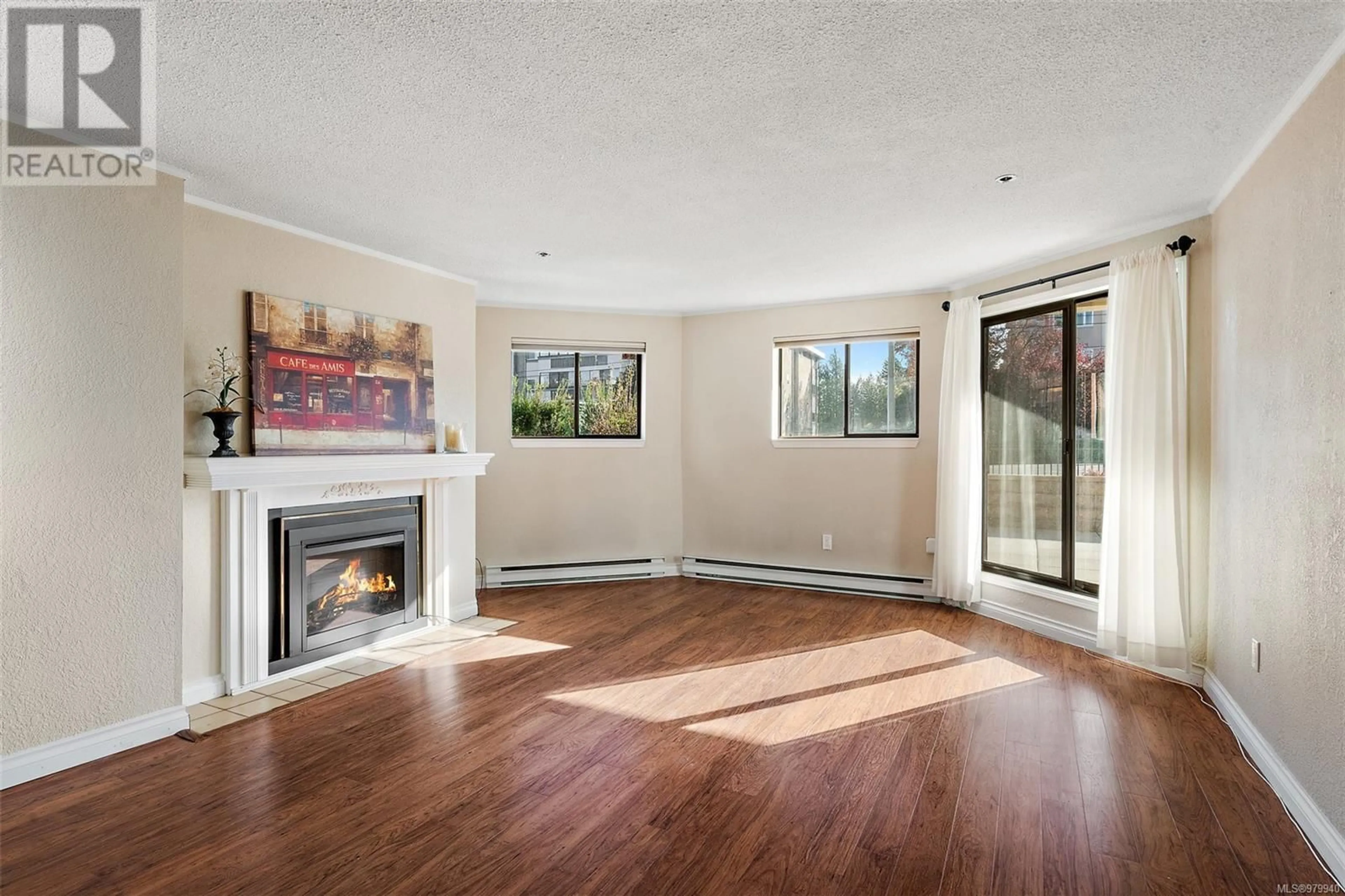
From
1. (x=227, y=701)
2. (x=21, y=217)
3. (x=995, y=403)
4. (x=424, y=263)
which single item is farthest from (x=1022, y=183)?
(x=227, y=701)

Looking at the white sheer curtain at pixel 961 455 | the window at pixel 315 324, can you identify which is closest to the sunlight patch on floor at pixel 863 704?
the white sheer curtain at pixel 961 455

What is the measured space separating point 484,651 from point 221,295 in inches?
94.5

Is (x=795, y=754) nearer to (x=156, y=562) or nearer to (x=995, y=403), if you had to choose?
(x=156, y=562)

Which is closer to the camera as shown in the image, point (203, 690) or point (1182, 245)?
point (203, 690)

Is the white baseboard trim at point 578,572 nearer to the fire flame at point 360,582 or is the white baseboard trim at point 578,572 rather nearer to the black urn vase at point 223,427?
the fire flame at point 360,582

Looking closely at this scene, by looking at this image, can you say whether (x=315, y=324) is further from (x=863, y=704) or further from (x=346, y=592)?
(x=863, y=704)

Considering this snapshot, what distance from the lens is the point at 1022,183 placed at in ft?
10.5

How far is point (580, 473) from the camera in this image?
622cm

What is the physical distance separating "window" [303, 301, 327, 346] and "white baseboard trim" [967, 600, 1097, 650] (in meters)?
4.79

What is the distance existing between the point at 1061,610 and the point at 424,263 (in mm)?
4732

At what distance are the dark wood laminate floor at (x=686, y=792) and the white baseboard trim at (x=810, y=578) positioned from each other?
1.68 m

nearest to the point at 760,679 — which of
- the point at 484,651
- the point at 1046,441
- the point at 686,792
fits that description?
the point at 686,792

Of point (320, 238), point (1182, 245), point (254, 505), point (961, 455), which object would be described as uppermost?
point (320, 238)

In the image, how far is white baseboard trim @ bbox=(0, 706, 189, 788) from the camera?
2520 mm
